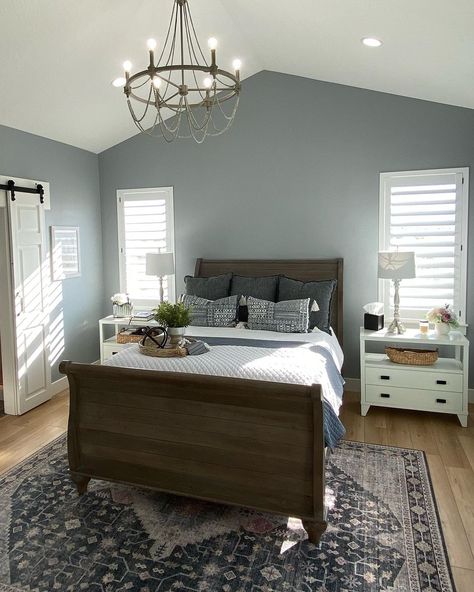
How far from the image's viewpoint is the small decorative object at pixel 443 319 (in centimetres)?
397

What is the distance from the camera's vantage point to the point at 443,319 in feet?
13.0

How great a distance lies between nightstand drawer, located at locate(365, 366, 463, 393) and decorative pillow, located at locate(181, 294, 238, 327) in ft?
4.29

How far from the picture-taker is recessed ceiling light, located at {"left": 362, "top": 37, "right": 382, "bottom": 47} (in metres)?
3.18

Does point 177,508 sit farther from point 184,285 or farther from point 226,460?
point 184,285

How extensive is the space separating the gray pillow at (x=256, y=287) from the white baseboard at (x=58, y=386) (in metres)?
1.99

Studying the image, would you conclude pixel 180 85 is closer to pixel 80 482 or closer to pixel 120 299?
pixel 120 299

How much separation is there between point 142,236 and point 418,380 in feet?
10.6

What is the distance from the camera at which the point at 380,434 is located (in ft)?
12.3

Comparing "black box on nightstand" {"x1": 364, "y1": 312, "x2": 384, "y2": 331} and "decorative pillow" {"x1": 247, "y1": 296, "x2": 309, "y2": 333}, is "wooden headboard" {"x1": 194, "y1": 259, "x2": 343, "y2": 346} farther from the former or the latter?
"decorative pillow" {"x1": 247, "y1": 296, "x2": 309, "y2": 333}

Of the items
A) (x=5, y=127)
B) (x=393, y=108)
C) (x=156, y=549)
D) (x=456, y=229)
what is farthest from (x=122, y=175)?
(x=156, y=549)

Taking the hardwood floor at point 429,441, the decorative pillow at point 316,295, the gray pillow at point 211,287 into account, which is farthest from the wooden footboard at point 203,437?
the gray pillow at point 211,287

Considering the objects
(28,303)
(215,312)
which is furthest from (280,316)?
(28,303)

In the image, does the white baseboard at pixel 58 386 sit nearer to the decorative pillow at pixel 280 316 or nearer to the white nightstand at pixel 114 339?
the white nightstand at pixel 114 339

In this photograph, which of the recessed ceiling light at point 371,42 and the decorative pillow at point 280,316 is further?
the decorative pillow at point 280,316
